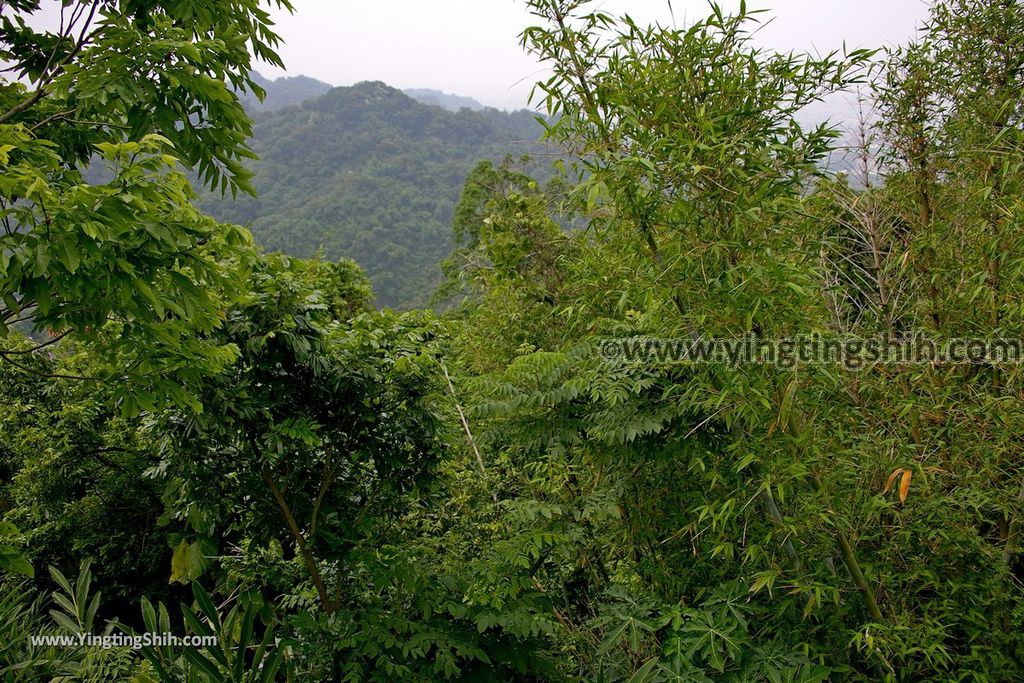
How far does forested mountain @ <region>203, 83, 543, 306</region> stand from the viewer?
2592cm

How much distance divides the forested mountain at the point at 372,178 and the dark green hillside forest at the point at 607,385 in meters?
17.6

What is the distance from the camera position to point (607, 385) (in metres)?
2.22

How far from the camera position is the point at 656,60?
1.89m

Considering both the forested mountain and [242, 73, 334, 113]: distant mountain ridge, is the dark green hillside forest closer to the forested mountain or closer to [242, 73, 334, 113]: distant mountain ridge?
the forested mountain

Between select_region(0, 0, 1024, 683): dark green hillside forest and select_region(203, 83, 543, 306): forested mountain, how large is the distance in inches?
693

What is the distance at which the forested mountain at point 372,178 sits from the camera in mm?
25922

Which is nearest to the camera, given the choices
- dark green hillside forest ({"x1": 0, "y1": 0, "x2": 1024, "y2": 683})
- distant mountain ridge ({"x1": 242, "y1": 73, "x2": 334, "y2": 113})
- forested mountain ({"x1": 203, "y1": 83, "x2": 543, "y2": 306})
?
dark green hillside forest ({"x1": 0, "y1": 0, "x2": 1024, "y2": 683})

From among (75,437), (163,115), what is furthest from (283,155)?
(163,115)

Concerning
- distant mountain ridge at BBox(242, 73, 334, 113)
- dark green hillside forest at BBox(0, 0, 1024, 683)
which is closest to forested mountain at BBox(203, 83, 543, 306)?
dark green hillside forest at BBox(0, 0, 1024, 683)

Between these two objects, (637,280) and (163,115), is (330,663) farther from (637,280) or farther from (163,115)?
(163,115)

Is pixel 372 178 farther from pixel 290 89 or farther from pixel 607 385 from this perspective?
pixel 290 89

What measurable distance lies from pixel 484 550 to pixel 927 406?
189 cm

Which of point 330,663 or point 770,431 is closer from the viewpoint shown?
point 770,431

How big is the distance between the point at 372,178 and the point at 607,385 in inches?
1389
